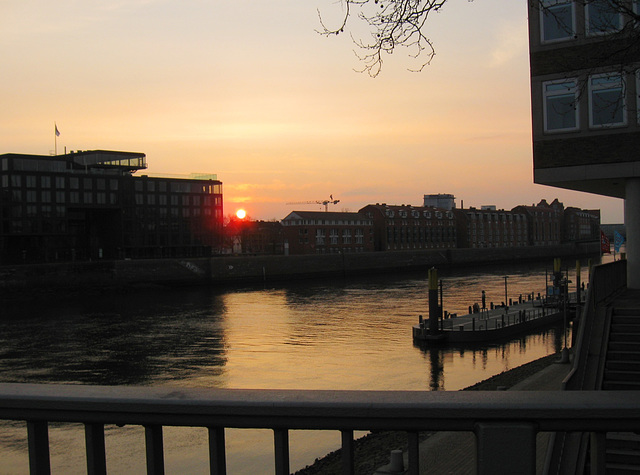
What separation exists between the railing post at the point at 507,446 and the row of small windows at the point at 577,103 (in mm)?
16144

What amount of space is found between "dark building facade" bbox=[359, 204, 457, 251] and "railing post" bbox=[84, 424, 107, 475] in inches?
5826

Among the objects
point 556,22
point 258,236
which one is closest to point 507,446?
point 556,22

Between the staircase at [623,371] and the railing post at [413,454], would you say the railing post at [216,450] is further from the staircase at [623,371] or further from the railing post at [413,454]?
the staircase at [623,371]

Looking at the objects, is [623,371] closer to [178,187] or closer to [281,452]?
[281,452]

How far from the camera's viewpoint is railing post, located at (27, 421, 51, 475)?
2.62m

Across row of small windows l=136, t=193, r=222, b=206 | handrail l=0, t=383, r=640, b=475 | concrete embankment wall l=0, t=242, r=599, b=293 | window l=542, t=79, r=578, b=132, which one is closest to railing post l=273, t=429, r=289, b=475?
handrail l=0, t=383, r=640, b=475

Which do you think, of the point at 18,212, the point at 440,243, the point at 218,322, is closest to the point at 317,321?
the point at 218,322

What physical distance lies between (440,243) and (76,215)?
9315 centimetres

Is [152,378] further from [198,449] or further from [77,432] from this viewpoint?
[198,449]

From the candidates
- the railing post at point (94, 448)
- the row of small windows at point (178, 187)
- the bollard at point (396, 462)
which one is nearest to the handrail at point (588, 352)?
the bollard at point (396, 462)

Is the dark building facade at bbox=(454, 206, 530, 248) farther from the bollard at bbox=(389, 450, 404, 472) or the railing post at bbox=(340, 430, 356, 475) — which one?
the railing post at bbox=(340, 430, 356, 475)

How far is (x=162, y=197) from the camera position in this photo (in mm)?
103375

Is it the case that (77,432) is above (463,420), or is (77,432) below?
below

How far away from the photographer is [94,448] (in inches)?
103
